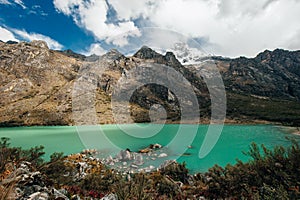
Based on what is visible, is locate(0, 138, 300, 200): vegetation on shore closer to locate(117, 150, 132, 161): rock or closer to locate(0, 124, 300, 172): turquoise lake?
locate(0, 124, 300, 172): turquoise lake

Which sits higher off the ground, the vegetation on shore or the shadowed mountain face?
the shadowed mountain face

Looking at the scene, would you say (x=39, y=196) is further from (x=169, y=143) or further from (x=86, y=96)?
(x=86, y=96)

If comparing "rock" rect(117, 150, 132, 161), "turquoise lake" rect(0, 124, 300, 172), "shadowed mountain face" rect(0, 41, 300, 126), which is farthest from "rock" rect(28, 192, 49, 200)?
"shadowed mountain face" rect(0, 41, 300, 126)

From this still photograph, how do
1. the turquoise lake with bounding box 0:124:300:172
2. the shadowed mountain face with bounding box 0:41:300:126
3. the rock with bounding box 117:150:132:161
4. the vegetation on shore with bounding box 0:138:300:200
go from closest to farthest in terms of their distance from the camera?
1. the vegetation on shore with bounding box 0:138:300:200
2. the turquoise lake with bounding box 0:124:300:172
3. the rock with bounding box 117:150:132:161
4. the shadowed mountain face with bounding box 0:41:300:126

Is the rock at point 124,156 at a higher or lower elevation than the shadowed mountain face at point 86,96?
lower

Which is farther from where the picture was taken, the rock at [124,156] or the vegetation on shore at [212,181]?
the rock at [124,156]

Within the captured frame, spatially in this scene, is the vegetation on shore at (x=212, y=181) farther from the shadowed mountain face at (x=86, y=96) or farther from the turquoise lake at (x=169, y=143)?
the shadowed mountain face at (x=86, y=96)

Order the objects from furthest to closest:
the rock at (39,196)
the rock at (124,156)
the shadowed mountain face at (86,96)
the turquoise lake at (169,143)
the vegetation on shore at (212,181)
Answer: the shadowed mountain face at (86,96) < the rock at (124,156) < the turquoise lake at (169,143) < the vegetation on shore at (212,181) < the rock at (39,196)

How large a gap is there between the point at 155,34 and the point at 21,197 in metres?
7.23

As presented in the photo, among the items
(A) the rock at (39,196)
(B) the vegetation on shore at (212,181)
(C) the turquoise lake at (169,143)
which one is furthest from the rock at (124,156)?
(A) the rock at (39,196)

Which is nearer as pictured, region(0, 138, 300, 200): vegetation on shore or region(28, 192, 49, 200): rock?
region(28, 192, 49, 200): rock

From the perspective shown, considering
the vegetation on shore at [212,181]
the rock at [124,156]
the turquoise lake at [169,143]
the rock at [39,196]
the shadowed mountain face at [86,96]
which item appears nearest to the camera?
the rock at [39,196]

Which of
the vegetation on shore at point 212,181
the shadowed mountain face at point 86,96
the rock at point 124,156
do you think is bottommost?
the rock at point 124,156

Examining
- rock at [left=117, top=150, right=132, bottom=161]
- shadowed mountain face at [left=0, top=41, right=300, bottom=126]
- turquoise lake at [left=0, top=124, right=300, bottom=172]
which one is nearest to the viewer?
turquoise lake at [left=0, top=124, right=300, bottom=172]
